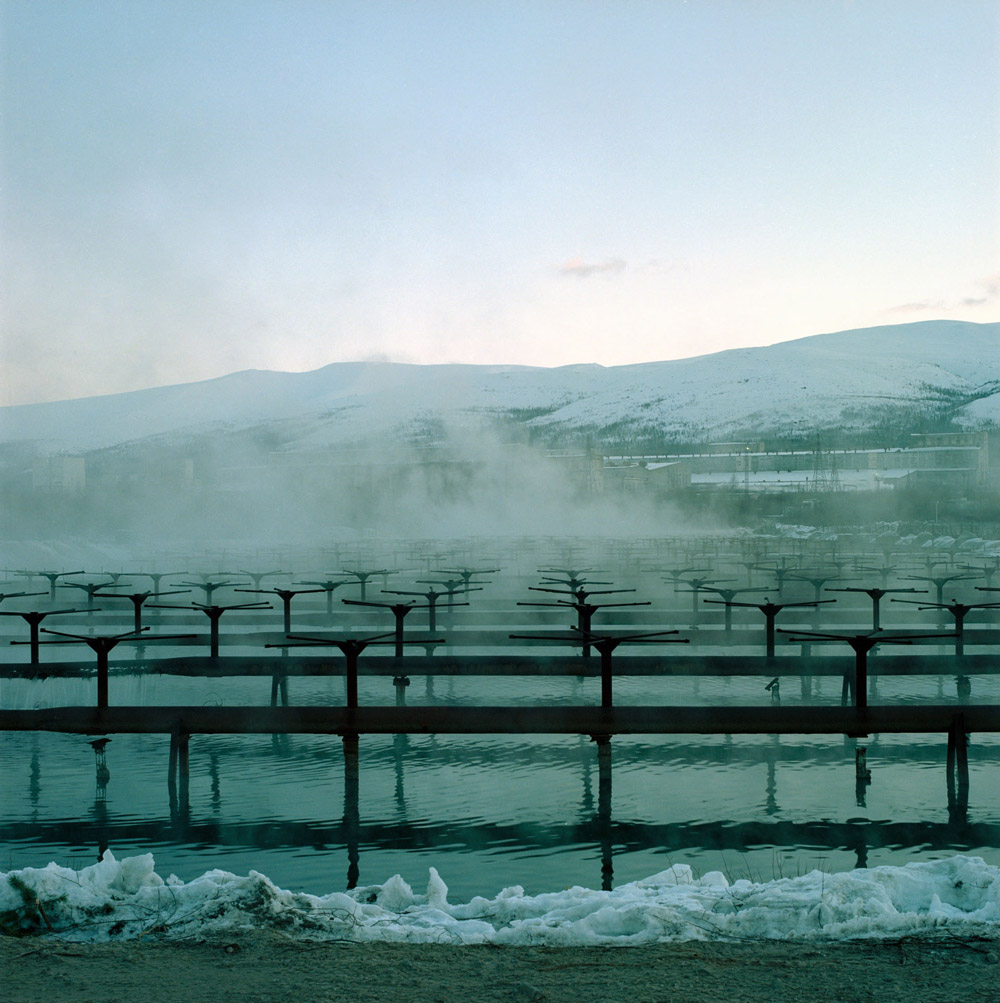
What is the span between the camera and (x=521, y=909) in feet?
27.1

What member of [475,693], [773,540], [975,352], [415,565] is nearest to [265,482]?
[415,565]

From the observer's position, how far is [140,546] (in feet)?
214

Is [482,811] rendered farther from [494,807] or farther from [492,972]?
[492,972]

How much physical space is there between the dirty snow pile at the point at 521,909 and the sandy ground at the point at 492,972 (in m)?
0.26

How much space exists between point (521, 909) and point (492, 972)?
4.57 ft

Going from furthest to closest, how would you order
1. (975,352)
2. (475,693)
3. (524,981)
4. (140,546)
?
(975,352) < (140,546) < (475,693) < (524,981)

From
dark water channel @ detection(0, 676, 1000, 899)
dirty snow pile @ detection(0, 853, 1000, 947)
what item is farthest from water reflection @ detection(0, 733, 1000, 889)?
dirty snow pile @ detection(0, 853, 1000, 947)

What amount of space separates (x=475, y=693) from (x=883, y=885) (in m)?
14.1

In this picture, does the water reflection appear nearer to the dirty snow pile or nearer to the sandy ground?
the dirty snow pile

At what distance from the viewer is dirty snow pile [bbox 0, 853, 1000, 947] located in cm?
760

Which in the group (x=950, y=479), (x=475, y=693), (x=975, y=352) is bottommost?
(x=475, y=693)

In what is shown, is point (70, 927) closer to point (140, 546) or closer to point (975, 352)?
point (140, 546)

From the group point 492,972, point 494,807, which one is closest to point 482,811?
point 494,807

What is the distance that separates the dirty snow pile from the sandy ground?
0.87ft
